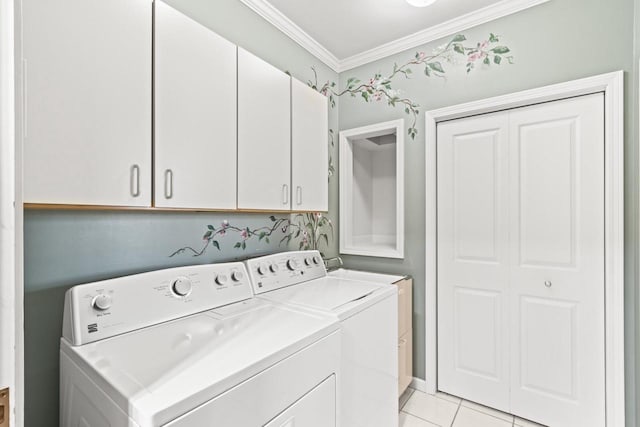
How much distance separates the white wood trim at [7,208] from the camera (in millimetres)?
464

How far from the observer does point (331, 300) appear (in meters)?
1.47

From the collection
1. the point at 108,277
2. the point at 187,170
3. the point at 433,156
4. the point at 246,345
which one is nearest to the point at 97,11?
the point at 187,170

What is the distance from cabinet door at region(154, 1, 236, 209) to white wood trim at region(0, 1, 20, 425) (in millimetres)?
624

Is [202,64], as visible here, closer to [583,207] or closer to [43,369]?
[43,369]

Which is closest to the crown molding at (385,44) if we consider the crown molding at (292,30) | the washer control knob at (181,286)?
the crown molding at (292,30)

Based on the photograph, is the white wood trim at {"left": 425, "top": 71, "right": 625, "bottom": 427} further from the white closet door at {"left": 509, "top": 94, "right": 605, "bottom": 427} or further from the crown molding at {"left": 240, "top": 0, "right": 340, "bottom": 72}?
the crown molding at {"left": 240, "top": 0, "right": 340, "bottom": 72}

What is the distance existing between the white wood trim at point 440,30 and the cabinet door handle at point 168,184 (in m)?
2.03

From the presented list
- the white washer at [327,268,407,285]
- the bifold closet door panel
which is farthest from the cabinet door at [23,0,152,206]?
the bifold closet door panel

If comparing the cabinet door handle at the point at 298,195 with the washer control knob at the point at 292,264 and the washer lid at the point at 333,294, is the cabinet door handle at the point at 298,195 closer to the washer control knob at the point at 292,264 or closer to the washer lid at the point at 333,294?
the washer control knob at the point at 292,264

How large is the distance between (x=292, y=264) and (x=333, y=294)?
0.38 m

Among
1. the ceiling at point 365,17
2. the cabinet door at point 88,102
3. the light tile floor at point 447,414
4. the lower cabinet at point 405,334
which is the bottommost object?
the light tile floor at point 447,414

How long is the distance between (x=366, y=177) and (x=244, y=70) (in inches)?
73.8

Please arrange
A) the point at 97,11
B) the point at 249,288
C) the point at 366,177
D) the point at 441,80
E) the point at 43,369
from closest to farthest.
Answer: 1. the point at 97,11
2. the point at 43,369
3. the point at 249,288
4. the point at 441,80
5. the point at 366,177

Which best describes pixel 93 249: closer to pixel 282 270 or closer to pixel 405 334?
pixel 282 270
